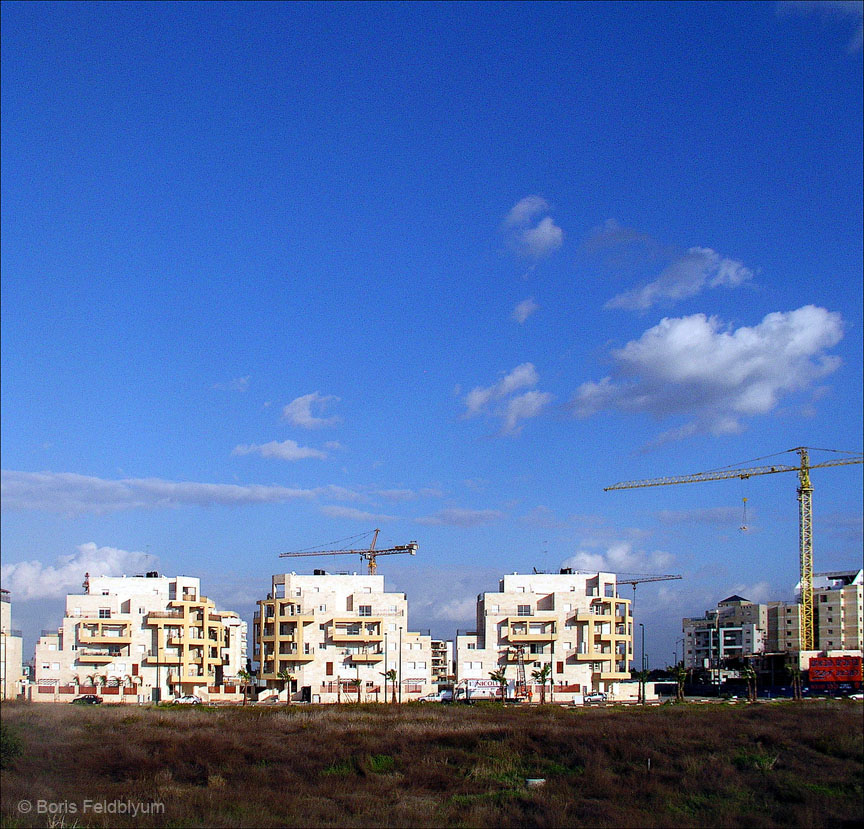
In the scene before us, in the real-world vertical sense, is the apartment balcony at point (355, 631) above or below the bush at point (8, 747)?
below

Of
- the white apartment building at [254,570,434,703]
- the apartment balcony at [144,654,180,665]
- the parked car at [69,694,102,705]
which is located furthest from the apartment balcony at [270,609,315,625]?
the parked car at [69,694,102,705]

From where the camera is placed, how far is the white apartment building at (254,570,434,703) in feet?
246

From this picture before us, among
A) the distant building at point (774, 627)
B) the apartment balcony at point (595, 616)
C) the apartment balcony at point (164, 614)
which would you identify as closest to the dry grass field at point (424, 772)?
the apartment balcony at point (164, 614)

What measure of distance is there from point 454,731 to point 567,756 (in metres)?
6.34

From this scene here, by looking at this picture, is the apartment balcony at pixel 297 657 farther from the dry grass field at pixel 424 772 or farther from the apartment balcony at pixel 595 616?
the dry grass field at pixel 424 772

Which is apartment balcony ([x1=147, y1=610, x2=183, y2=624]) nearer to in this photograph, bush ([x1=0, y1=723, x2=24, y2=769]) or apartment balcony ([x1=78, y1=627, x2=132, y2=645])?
apartment balcony ([x1=78, y1=627, x2=132, y2=645])

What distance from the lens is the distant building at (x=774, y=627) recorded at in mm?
119956

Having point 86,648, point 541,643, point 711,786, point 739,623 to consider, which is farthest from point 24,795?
point 739,623

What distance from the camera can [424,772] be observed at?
35938 millimetres

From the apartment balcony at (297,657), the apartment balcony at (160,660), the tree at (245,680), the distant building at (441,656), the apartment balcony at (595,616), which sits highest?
the apartment balcony at (595,616)

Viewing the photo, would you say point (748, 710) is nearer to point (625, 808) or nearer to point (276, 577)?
point (625, 808)

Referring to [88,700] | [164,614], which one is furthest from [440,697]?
[88,700]

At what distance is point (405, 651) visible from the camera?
253ft

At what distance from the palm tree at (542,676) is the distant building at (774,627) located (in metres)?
51.2
